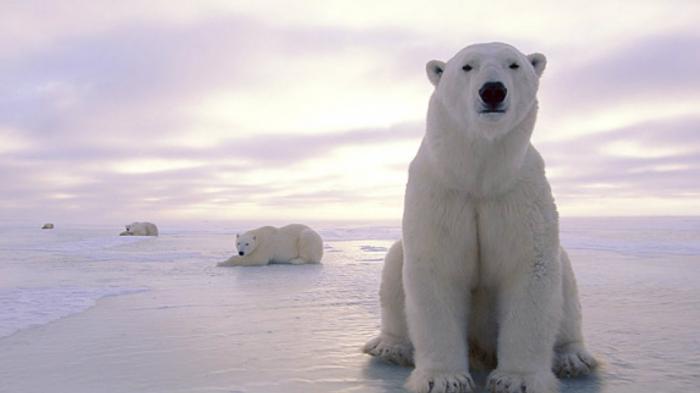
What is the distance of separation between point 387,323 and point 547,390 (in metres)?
0.96

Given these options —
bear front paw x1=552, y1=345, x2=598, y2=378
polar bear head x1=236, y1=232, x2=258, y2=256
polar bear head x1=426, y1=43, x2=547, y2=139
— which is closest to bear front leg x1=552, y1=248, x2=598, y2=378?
bear front paw x1=552, y1=345, x2=598, y2=378

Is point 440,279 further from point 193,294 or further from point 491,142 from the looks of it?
point 193,294

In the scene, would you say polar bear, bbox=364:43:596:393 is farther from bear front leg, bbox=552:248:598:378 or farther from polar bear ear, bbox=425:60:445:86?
bear front leg, bbox=552:248:598:378

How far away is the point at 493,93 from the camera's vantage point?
7.69ft

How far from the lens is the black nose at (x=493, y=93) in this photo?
2.34 metres

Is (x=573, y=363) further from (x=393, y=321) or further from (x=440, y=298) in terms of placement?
(x=393, y=321)

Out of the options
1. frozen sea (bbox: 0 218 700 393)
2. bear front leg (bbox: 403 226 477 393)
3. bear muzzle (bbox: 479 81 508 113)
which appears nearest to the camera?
bear muzzle (bbox: 479 81 508 113)

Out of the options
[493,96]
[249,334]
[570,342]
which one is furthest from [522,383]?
[249,334]

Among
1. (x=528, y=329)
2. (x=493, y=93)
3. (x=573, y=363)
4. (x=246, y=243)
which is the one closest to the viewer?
(x=493, y=93)

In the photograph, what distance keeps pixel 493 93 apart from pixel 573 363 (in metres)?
1.39

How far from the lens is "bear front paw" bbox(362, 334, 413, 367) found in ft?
9.78

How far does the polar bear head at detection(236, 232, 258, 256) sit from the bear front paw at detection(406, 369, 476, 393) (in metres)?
8.31

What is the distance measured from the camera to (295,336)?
145 inches

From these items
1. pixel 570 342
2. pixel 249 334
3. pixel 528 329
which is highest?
pixel 528 329
